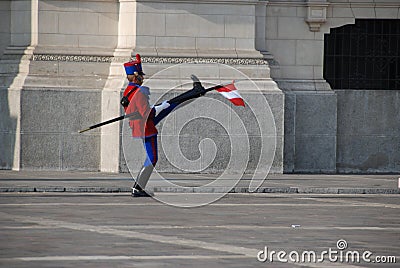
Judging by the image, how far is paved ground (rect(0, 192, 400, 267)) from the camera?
1123 centimetres

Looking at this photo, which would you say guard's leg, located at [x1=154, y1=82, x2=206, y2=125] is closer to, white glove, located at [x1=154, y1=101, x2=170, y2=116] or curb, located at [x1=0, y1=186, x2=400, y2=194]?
white glove, located at [x1=154, y1=101, x2=170, y2=116]

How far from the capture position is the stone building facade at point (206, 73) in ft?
76.4

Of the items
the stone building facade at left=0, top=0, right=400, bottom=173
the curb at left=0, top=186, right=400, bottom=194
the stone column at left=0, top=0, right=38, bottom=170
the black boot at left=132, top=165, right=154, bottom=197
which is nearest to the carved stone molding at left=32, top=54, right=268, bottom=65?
the stone building facade at left=0, top=0, right=400, bottom=173

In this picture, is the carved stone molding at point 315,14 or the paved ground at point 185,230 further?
the carved stone molding at point 315,14

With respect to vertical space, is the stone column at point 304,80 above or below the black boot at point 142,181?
above

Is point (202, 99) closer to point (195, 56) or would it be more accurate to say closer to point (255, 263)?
point (195, 56)

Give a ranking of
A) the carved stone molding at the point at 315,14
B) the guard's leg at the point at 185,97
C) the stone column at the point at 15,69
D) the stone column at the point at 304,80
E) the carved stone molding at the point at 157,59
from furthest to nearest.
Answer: the carved stone molding at the point at 315,14
the stone column at the point at 304,80
the carved stone molding at the point at 157,59
the stone column at the point at 15,69
the guard's leg at the point at 185,97

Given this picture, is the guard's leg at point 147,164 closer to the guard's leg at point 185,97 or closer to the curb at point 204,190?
the guard's leg at point 185,97

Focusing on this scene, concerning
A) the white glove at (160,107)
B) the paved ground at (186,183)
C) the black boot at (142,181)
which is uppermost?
the white glove at (160,107)

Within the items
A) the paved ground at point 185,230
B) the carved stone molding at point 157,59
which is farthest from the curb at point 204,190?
the carved stone molding at point 157,59

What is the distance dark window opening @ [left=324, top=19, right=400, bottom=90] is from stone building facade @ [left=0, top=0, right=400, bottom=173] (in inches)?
1.1

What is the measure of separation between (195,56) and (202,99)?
1.00 metres

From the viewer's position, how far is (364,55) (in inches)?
1003

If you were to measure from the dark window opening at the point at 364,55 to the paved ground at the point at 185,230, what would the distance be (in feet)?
21.4
